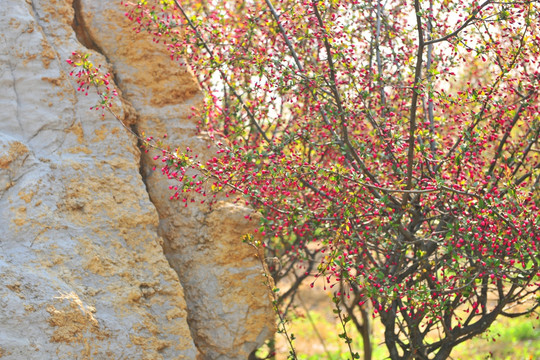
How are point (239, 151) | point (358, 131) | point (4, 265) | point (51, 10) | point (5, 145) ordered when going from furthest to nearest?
1. point (358, 131)
2. point (51, 10)
3. point (239, 151)
4. point (5, 145)
5. point (4, 265)

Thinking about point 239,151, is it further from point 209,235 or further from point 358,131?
point 358,131

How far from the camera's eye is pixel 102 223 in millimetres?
3484

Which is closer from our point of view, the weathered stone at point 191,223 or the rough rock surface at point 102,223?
the rough rock surface at point 102,223

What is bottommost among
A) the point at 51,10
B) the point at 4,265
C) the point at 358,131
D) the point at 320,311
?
the point at 4,265

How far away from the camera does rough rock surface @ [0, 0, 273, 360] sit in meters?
3.12

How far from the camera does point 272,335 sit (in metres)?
3.86

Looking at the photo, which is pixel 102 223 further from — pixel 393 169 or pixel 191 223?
pixel 393 169

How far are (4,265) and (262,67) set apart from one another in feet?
6.43

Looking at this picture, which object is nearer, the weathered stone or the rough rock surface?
the rough rock surface

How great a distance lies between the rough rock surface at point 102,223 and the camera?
312 cm

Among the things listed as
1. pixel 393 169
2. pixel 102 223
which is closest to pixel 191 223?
pixel 102 223

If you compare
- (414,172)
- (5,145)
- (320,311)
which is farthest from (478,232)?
(320,311)

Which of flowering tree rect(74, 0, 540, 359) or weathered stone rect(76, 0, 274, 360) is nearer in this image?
flowering tree rect(74, 0, 540, 359)

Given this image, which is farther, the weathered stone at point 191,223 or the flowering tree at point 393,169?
the weathered stone at point 191,223
